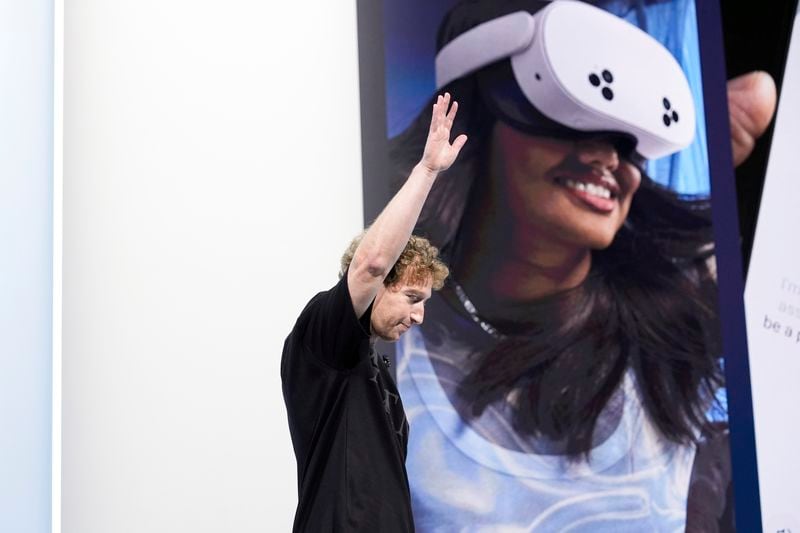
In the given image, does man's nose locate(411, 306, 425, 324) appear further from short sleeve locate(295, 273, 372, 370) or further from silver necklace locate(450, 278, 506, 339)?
silver necklace locate(450, 278, 506, 339)

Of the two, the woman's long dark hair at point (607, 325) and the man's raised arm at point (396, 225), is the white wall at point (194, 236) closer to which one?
the woman's long dark hair at point (607, 325)

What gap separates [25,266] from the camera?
6.11ft

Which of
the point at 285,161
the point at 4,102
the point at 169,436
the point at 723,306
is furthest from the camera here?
the point at 723,306

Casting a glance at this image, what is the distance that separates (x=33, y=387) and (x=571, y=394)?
1.11 meters

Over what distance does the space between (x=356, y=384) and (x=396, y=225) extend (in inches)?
10.1

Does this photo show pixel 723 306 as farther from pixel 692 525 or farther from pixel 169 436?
pixel 169 436

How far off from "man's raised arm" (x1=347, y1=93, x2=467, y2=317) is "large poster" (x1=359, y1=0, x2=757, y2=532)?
80cm

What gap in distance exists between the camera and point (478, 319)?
2133 millimetres

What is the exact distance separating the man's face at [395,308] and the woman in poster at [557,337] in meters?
0.69

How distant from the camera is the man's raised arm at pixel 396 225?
1.24m

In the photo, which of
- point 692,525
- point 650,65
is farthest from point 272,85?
point 692,525

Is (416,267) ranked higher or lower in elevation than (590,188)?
lower

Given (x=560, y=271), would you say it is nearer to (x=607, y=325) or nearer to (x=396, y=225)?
(x=607, y=325)

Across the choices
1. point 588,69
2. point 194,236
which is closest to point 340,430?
point 194,236
